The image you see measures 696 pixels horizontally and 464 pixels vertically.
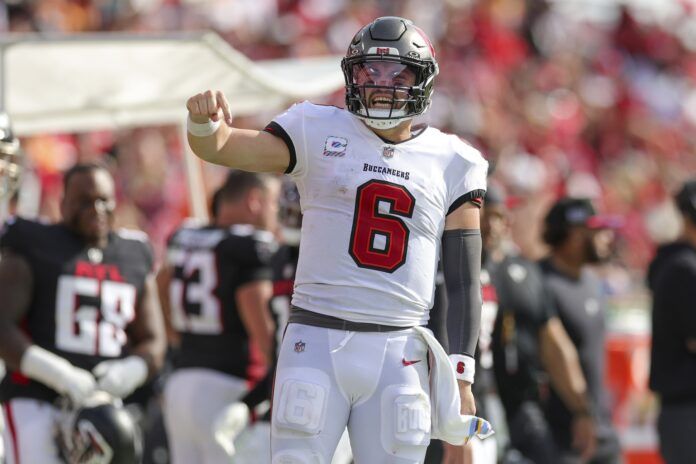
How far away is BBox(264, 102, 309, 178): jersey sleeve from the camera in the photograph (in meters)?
4.13

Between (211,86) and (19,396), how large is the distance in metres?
2.90

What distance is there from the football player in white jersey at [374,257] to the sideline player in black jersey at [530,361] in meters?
2.39

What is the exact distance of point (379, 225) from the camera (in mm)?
4148

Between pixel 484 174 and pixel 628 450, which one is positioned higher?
pixel 484 174

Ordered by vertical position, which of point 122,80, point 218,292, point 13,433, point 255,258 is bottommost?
point 13,433

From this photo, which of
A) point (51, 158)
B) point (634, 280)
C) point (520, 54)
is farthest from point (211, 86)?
point (520, 54)

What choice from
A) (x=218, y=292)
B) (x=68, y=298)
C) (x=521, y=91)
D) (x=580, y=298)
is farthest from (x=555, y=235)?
(x=521, y=91)

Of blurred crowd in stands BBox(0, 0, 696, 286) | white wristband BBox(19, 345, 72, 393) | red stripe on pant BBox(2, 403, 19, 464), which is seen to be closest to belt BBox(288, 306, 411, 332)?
white wristband BBox(19, 345, 72, 393)

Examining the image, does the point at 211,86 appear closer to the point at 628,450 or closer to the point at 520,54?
the point at 628,450

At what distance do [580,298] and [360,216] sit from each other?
350 centimetres

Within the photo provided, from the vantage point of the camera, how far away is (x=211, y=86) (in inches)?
311

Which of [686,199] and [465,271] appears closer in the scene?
[465,271]

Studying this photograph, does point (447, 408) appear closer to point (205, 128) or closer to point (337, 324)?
point (337, 324)

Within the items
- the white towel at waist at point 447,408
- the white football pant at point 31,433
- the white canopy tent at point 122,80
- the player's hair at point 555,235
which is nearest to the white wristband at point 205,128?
the white towel at waist at point 447,408
